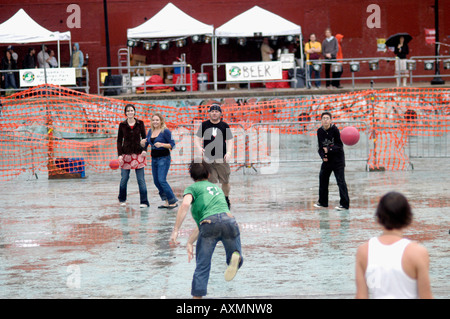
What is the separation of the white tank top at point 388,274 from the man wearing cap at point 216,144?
7.25m

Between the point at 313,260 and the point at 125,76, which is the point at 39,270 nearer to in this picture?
the point at 313,260

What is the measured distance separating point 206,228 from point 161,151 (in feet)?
18.8

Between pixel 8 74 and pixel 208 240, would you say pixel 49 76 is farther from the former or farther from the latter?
pixel 208 240

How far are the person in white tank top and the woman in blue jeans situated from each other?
26.9 feet

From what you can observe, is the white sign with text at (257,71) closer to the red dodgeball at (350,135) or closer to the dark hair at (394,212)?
the red dodgeball at (350,135)

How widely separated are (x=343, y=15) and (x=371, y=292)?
94.5 ft

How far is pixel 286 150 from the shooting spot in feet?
67.2

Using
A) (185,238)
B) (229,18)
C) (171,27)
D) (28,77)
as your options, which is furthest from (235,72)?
(185,238)

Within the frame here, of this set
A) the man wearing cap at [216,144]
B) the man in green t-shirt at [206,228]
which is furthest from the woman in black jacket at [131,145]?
the man in green t-shirt at [206,228]

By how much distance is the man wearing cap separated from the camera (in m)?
11.7

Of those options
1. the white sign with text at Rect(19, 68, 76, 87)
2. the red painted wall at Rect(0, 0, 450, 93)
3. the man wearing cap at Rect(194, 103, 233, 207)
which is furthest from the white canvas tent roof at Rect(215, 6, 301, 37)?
the man wearing cap at Rect(194, 103, 233, 207)

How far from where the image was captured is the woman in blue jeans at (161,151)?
1241 cm

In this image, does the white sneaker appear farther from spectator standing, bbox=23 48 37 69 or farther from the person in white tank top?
spectator standing, bbox=23 48 37 69

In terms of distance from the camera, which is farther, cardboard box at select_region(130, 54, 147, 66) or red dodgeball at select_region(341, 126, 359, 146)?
cardboard box at select_region(130, 54, 147, 66)
